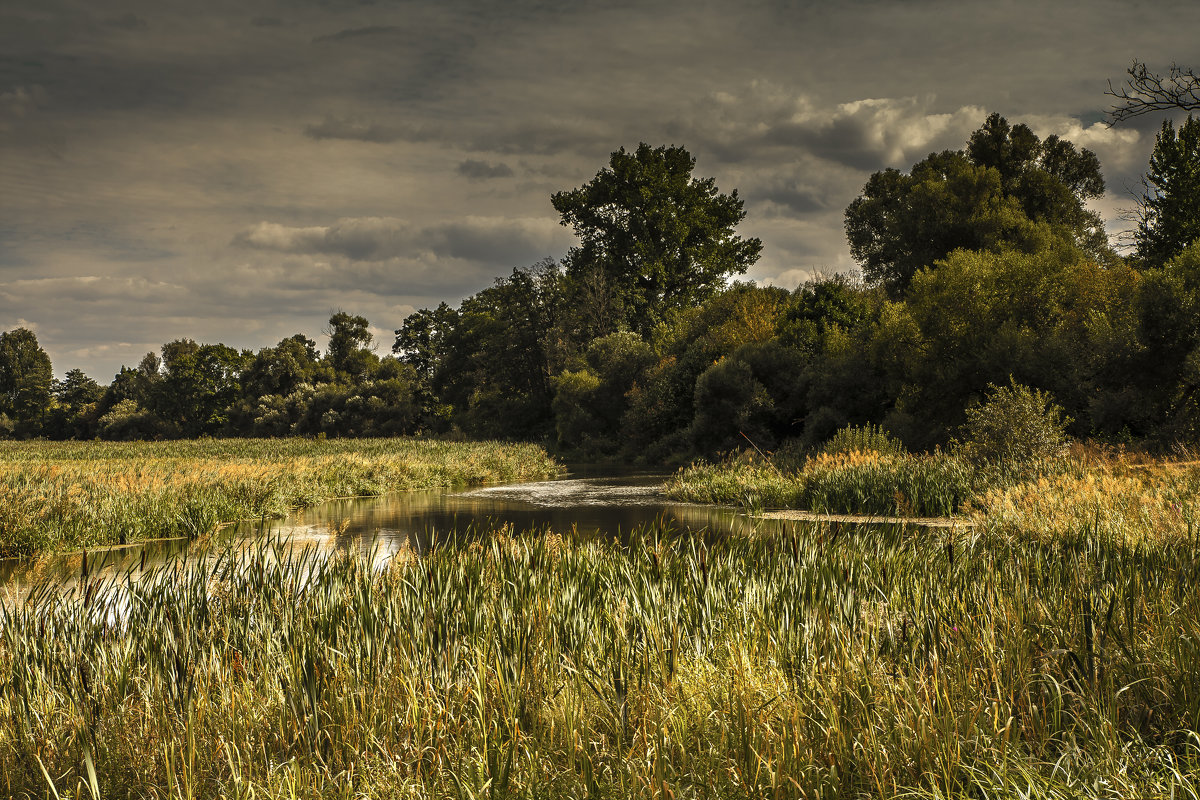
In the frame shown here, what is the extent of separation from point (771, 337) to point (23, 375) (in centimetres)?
9881

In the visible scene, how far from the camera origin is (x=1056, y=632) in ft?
15.9

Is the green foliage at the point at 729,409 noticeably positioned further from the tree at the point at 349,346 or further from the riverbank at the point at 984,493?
the tree at the point at 349,346

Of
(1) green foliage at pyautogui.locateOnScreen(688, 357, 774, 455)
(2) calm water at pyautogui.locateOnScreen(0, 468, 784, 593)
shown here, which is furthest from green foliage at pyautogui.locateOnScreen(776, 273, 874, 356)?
(2) calm water at pyautogui.locateOnScreen(0, 468, 784, 593)

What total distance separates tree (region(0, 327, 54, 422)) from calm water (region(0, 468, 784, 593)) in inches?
3286

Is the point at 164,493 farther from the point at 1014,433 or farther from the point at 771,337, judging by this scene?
the point at 771,337

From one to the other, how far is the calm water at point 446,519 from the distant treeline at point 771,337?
34.7 ft

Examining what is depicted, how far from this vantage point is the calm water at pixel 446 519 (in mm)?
13086

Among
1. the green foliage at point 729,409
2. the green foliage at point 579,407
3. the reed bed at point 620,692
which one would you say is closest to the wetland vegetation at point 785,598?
the reed bed at point 620,692

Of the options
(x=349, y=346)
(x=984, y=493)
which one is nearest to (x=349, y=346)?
(x=349, y=346)

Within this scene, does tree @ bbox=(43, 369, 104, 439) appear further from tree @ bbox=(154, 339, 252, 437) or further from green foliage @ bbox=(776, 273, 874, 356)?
green foliage @ bbox=(776, 273, 874, 356)

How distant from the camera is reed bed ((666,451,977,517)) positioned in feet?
55.7

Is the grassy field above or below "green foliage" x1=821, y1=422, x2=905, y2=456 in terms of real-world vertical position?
below

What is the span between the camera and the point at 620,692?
13.0 ft

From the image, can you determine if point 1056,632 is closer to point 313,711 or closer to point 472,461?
point 313,711
